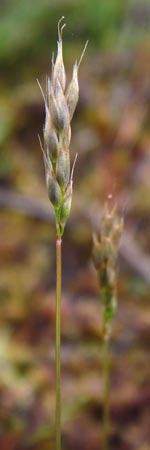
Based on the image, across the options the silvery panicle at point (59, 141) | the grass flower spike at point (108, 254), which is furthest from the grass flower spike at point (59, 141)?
the grass flower spike at point (108, 254)

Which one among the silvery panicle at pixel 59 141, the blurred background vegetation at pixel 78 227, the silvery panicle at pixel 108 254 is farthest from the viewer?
the blurred background vegetation at pixel 78 227

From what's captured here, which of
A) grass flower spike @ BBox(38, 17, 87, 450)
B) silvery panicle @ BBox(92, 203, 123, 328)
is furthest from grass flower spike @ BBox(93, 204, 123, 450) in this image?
grass flower spike @ BBox(38, 17, 87, 450)

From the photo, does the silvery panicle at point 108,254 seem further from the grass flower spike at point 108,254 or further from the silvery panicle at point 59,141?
the silvery panicle at point 59,141

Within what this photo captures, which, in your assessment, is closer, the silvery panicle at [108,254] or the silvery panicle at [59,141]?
the silvery panicle at [59,141]

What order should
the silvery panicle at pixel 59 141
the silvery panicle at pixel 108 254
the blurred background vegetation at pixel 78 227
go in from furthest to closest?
the blurred background vegetation at pixel 78 227
the silvery panicle at pixel 108 254
the silvery panicle at pixel 59 141

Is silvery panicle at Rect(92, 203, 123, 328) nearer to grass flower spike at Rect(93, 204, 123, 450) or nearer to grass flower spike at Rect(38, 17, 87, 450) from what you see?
grass flower spike at Rect(93, 204, 123, 450)
